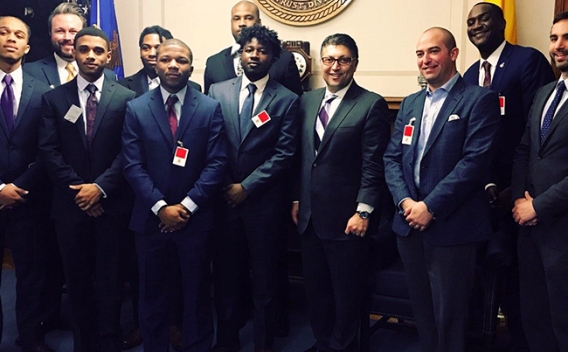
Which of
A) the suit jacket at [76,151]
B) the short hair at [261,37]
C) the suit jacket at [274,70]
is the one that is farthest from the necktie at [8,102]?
the short hair at [261,37]

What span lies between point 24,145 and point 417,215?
187cm

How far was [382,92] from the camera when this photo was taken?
4.22 m

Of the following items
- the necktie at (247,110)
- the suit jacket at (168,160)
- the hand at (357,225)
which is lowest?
the hand at (357,225)

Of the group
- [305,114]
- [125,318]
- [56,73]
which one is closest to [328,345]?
[305,114]

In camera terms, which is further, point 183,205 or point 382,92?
point 382,92

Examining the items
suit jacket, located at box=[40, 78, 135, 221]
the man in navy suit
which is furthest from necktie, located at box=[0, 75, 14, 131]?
the man in navy suit

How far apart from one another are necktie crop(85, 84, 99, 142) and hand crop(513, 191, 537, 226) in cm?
193

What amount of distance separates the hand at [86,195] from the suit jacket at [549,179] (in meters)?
1.87

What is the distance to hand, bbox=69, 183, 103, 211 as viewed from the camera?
99.6 inches

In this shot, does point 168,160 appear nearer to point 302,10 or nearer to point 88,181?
point 88,181

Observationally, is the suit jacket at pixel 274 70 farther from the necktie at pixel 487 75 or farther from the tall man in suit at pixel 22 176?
the necktie at pixel 487 75

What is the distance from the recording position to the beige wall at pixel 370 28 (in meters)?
3.95

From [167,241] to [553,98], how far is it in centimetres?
179

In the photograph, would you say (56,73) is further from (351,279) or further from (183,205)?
(351,279)
